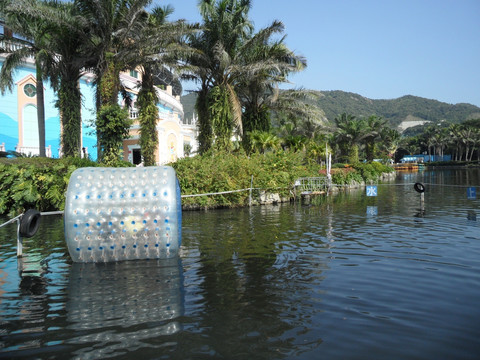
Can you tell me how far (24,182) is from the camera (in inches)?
707

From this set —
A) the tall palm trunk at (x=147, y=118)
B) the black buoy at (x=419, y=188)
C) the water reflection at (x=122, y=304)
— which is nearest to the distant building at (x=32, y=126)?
the tall palm trunk at (x=147, y=118)

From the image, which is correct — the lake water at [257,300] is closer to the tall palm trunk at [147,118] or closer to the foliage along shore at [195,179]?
the foliage along shore at [195,179]

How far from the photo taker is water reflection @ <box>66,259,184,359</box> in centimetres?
495

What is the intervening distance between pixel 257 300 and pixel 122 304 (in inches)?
79.9

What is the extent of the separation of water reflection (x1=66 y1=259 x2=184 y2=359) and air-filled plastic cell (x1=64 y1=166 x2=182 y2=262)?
0.37 m

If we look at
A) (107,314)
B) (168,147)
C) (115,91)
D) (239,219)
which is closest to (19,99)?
(168,147)

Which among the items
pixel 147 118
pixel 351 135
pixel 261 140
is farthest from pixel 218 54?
pixel 351 135

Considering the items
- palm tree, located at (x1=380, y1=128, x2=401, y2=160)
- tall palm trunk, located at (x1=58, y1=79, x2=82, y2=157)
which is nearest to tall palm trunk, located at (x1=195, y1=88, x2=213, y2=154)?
tall palm trunk, located at (x1=58, y1=79, x2=82, y2=157)

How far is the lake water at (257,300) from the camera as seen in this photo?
4.69 m

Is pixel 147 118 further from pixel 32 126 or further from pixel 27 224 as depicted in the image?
pixel 32 126

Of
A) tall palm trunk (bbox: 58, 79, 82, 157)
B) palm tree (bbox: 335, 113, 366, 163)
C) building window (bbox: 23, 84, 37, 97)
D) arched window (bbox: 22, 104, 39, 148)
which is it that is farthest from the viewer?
palm tree (bbox: 335, 113, 366, 163)

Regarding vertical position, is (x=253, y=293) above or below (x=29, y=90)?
below

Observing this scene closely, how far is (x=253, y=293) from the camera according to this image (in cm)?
659

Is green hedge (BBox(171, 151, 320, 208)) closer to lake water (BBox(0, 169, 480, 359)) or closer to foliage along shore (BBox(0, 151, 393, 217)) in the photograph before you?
foliage along shore (BBox(0, 151, 393, 217))
